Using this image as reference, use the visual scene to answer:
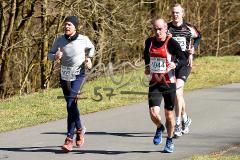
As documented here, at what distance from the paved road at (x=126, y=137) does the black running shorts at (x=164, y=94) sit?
2.17 feet

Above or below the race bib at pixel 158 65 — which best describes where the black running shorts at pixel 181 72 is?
below

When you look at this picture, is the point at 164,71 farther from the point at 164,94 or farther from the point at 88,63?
the point at 88,63

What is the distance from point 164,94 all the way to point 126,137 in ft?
5.26

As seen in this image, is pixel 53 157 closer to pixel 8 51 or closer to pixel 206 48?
pixel 8 51

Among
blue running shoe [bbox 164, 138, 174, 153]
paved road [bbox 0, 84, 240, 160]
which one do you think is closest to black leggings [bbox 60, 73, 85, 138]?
paved road [bbox 0, 84, 240, 160]

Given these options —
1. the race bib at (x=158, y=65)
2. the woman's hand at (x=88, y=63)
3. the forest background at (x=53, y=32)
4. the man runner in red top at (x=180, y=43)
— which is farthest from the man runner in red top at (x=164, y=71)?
the forest background at (x=53, y=32)

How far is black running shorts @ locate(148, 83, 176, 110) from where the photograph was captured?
767 centimetres

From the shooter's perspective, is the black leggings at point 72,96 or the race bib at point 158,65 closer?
the race bib at point 158,65

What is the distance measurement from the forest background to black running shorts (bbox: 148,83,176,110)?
30.2 feet

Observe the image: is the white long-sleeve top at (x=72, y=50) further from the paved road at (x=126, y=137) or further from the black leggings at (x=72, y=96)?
the paved road at (x=126, y=137)

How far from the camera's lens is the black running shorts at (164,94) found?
7.67 metres

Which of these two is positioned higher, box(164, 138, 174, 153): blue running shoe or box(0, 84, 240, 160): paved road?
box(164, 138, 174, 153): blue running shoe

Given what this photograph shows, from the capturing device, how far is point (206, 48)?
101 ft

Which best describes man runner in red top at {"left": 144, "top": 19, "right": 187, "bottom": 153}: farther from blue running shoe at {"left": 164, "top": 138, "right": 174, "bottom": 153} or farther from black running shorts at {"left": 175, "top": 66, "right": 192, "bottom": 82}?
black running shorts at {"left": 175, "top": 66, "right": 192, "bottom": 82}
